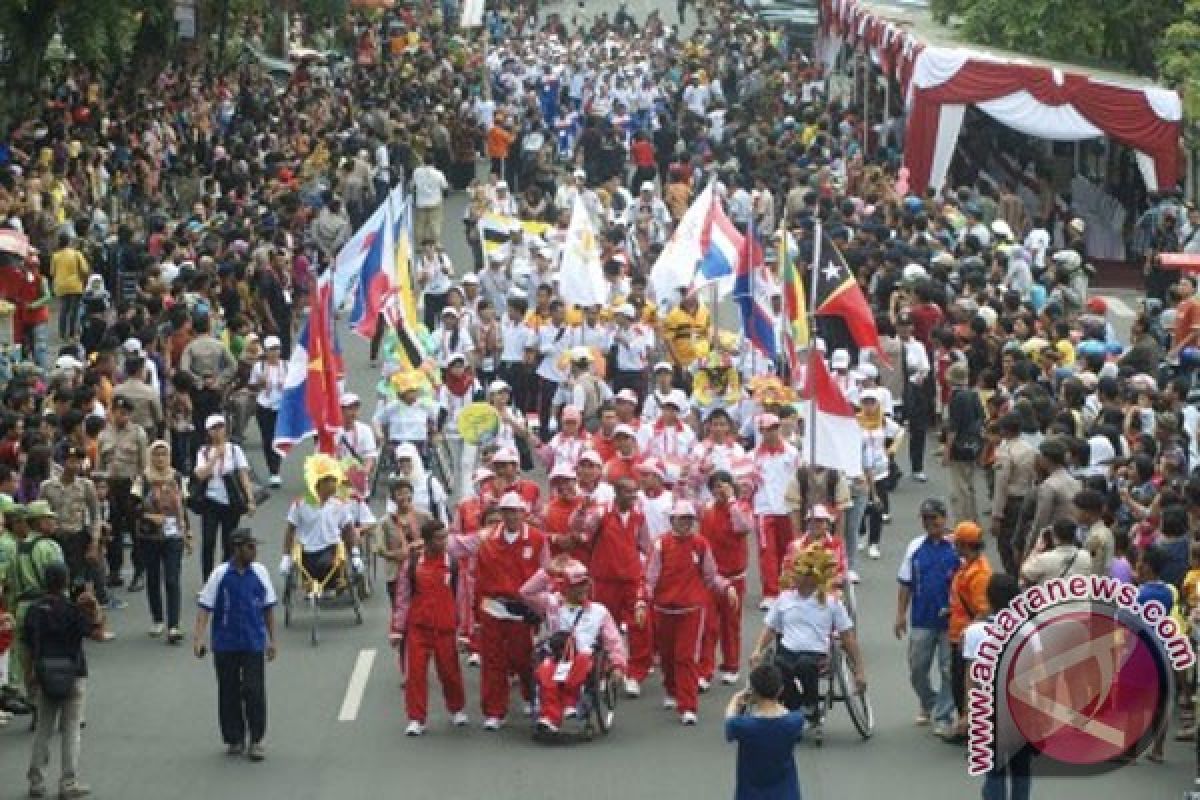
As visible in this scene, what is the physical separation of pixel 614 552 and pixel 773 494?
8.89 ft

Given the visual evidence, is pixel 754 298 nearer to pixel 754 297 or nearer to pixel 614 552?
pixel 754 297

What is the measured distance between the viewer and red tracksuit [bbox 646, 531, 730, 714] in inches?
807

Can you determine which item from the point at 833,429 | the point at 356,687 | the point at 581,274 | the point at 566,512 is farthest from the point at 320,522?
the point at 581,274

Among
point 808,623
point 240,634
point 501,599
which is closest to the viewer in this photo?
point 240,634

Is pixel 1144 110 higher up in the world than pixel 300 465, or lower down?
higher up

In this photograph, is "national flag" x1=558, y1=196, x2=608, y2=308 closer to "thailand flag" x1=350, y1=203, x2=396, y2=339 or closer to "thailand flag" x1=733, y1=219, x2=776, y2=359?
"thailand flag" x1=733, y1=219, x2=776, y2=359

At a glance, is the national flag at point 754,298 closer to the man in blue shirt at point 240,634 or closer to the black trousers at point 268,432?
the black trousers at point 268,432

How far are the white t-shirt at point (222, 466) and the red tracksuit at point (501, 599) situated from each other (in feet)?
10.9

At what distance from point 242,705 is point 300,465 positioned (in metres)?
9.70

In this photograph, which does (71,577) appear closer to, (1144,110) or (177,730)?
(177,730)

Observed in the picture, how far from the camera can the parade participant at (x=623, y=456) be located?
22.4 meters

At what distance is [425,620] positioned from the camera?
20031 millimetres

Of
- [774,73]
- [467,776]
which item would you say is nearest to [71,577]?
[467,776]

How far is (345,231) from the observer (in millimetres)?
36094
